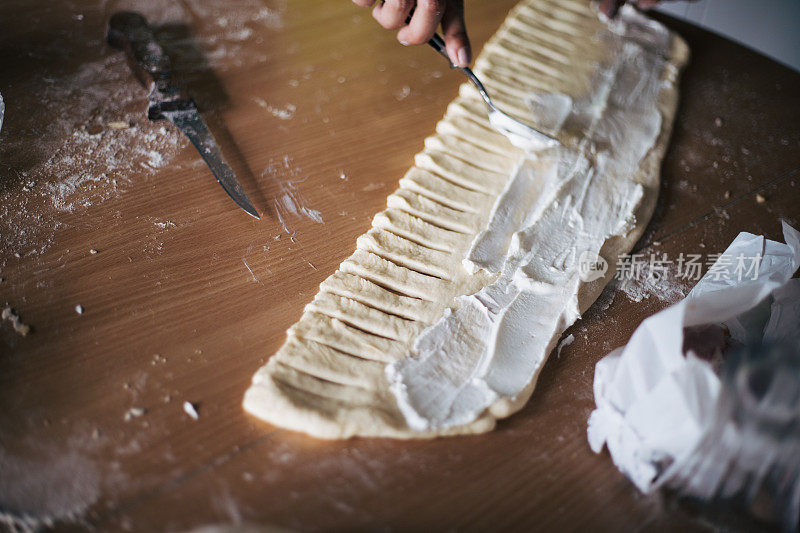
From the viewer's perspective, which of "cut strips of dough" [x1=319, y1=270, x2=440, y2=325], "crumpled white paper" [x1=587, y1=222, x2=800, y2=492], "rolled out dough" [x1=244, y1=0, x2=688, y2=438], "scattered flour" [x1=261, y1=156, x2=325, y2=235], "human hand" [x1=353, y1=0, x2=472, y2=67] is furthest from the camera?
"human hand" [x1=353, y1=0, x2=472, y2=67]

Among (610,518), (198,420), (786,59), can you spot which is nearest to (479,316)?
(610,518)

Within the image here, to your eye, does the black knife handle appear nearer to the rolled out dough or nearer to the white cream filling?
the rolled out dough

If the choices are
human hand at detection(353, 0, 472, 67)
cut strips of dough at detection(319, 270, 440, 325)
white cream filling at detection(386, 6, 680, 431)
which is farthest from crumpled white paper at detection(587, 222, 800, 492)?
human hand at detection(353, 0, 472, 67)

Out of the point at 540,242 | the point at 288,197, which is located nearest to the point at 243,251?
the point at 288,197

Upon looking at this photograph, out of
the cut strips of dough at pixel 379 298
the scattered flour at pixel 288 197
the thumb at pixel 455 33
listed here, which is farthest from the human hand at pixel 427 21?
the cut strips of dough at pixel 379 298

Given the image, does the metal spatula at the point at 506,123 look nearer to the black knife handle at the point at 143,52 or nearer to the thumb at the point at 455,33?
the thumb at the point at 455,33

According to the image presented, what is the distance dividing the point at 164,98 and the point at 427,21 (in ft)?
2.38

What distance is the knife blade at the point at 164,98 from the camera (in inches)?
55.9

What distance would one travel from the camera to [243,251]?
1334 mm

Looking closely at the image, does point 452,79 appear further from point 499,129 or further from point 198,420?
point 198,420

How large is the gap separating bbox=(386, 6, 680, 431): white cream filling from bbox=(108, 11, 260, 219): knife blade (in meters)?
0.58

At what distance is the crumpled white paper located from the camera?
3.17 ft

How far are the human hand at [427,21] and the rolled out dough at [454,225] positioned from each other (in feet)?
0.46

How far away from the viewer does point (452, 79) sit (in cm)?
182
